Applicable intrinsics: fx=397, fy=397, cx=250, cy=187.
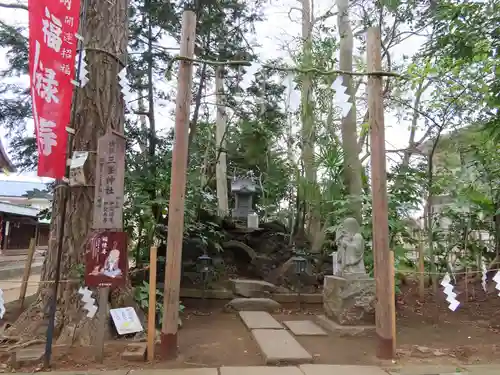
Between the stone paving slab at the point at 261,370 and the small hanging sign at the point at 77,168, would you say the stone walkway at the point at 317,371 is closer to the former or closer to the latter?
the stone paving slab at the point at 261,370

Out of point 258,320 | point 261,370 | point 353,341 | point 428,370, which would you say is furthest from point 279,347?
point 258,320

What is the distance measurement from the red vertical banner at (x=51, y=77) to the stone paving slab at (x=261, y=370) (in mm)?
3024

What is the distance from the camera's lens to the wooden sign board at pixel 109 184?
191 inches

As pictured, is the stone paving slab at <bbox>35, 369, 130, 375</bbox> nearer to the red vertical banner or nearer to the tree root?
the tree root

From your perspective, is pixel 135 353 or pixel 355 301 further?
pixel 355 301

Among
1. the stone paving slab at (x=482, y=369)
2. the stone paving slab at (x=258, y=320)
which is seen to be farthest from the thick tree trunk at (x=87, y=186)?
the stone paving slab at (x=482, y=369)

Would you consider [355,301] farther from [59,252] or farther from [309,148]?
[309,148]

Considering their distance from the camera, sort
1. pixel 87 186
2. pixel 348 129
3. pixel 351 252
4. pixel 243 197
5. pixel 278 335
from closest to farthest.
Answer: pixel 87 186, pixel 278 335, pixel 351 252, pixel 348 129, pixel 243 197

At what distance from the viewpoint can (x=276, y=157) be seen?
1387 centimetres

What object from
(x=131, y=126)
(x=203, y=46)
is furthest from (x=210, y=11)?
(x=131, y=126)

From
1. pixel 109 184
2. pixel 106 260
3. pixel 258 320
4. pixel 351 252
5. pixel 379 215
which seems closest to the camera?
pixel 106 260

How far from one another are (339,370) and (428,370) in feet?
3.47

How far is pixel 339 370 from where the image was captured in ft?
15.1

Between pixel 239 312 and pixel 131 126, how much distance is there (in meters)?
5.44
